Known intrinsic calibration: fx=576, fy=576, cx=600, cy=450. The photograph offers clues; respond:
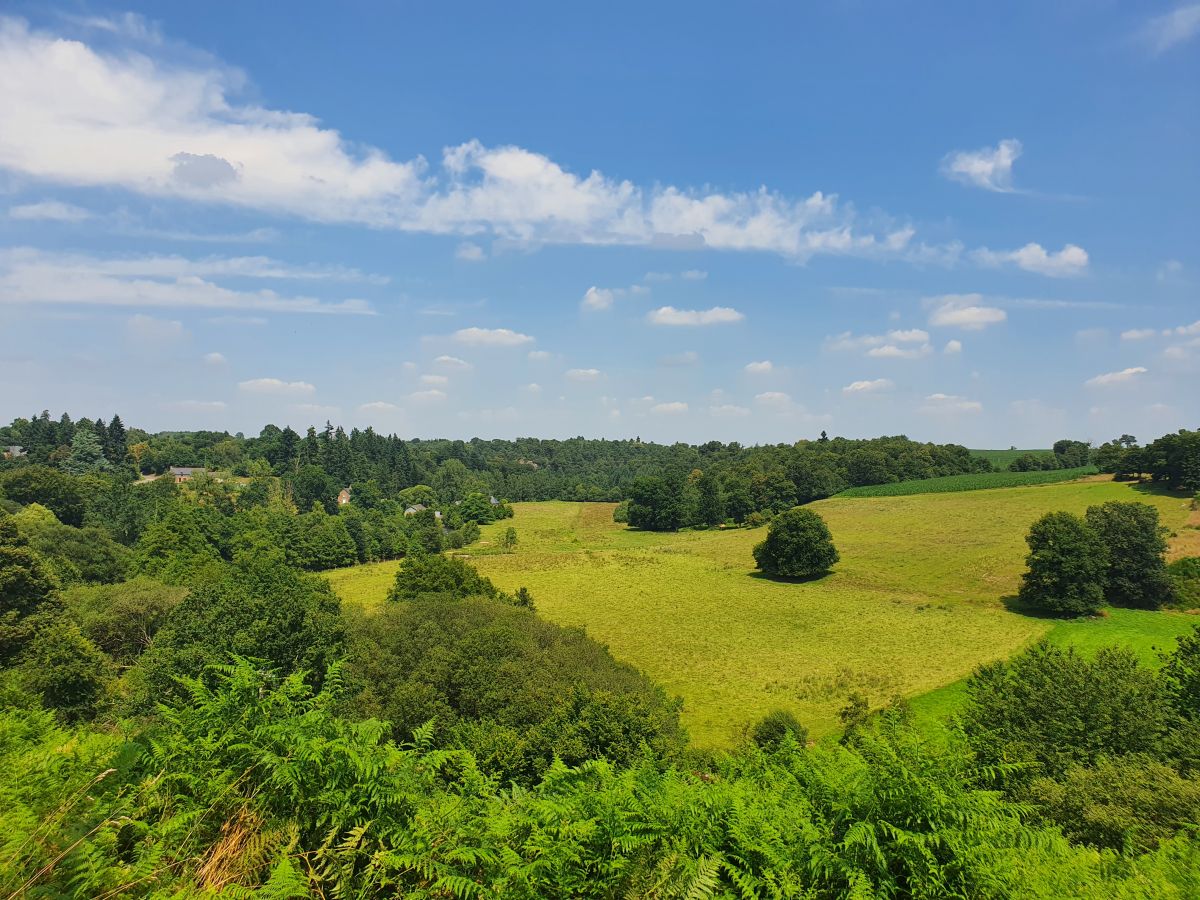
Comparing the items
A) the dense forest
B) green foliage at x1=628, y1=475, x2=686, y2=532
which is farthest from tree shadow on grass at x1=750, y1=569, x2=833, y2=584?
green foliage at x1=628, y1=475, x2=686, y2=532

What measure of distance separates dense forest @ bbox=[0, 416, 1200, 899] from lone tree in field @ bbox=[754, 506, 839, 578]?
31.2 m

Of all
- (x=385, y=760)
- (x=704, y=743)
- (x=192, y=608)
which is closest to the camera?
(x=385, y=760)

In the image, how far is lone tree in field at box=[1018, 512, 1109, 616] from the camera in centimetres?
4494

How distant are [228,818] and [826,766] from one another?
668 cm

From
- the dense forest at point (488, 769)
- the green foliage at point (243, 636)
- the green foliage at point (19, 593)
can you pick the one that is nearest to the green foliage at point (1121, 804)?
the dense forest at point (488, 769)

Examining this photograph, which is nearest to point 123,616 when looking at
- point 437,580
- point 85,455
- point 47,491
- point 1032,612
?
point 437,580

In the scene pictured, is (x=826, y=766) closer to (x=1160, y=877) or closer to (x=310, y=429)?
(x=1160, y=877)

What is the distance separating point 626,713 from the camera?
57.9ft

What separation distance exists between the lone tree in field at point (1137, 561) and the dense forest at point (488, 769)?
33.3 metres

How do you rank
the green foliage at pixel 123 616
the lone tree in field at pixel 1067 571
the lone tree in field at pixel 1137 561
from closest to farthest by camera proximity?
the green foliage at pixel 123 616, the lone tree in field at pixel 1067 571, the lone tree in field at pixel 1137 561

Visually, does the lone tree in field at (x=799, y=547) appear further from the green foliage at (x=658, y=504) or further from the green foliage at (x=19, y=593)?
the green foliage at (x=19, y=593)

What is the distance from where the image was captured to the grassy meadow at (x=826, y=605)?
33312 millimetres

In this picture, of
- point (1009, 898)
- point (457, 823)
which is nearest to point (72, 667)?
point (457, 823)

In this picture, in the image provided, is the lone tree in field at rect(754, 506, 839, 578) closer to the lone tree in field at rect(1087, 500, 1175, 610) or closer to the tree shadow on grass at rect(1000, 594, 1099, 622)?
the tree shadow on grass at rect(1000, 594, 1099, 622)
